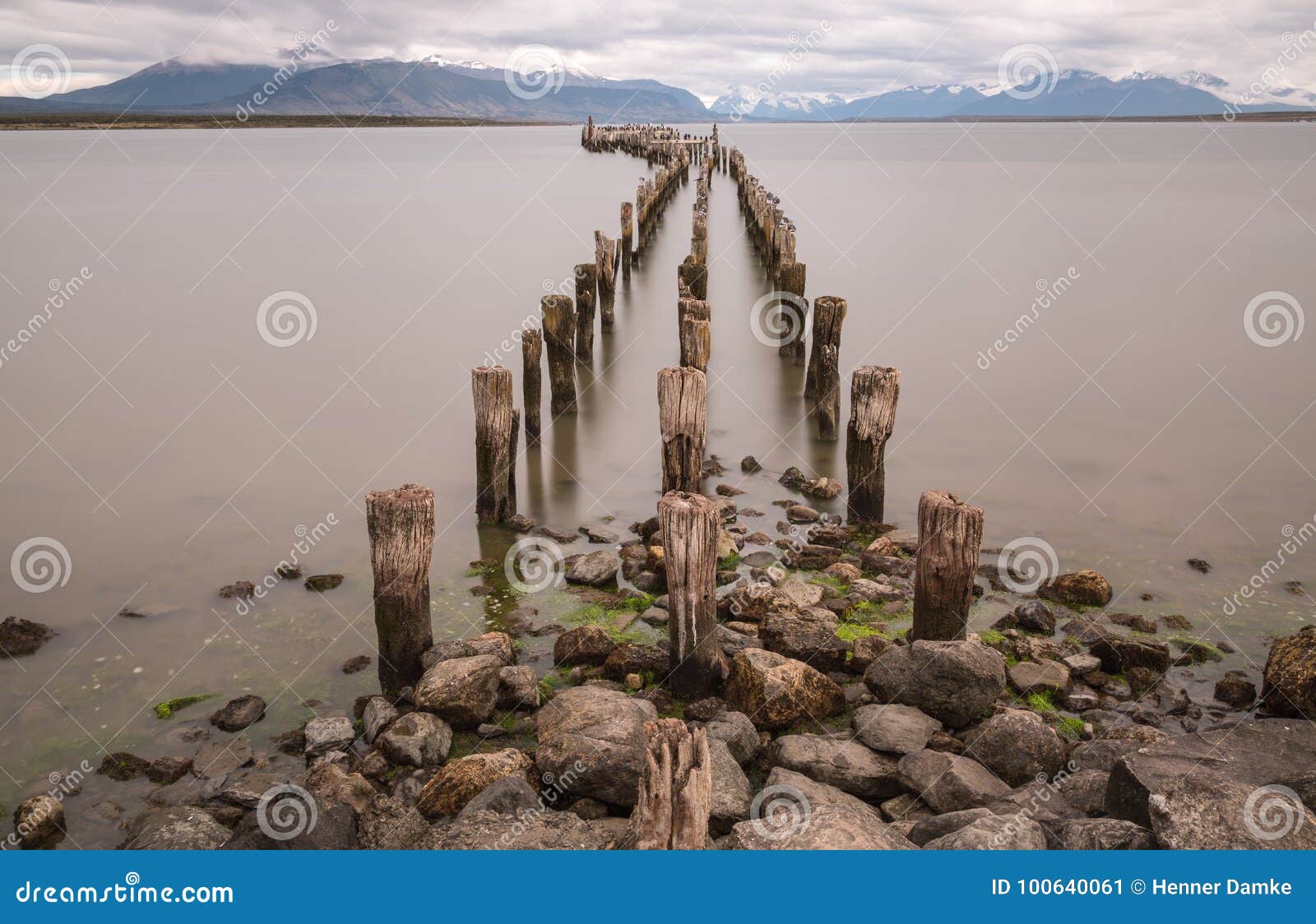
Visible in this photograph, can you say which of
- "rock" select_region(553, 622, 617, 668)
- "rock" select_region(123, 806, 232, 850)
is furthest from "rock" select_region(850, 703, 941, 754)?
"rock" select_region(123, 806, 232, 850)

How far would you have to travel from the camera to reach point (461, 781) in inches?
236

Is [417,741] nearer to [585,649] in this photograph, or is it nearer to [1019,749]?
[585,649]

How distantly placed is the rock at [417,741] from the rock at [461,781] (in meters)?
0.40

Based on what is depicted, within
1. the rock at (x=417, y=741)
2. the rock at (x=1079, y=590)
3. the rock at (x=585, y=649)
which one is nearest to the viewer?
the rock at (x=417, y=741)

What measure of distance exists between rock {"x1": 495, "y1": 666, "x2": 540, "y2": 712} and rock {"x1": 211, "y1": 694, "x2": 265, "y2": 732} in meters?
1.75

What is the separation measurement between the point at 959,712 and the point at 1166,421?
30.3 ft

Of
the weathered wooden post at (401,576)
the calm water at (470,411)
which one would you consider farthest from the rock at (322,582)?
the weathered wooden post at (401,576)

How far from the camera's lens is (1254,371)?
16484mm

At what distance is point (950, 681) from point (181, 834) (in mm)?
4862

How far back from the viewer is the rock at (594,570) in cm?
926

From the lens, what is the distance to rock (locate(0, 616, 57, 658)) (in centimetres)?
809

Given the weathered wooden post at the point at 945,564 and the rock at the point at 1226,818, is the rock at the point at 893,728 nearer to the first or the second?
the weathered wooden post at the point at 945,564

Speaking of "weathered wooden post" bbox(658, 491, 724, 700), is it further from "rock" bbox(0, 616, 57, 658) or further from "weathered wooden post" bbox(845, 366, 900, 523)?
"rock" bbox(0, 616, 57, 658)

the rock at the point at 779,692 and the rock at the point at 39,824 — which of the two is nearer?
the rock at the point at 39,824
